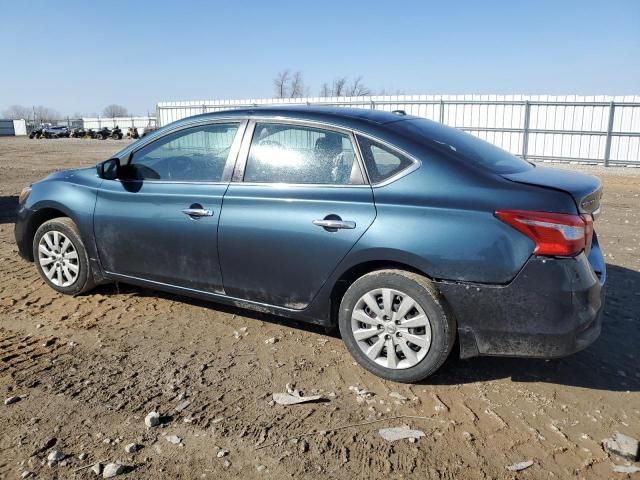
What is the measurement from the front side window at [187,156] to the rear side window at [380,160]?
1108 mm

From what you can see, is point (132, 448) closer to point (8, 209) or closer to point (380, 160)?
point (380, 160)

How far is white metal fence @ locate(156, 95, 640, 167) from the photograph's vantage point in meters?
19.0

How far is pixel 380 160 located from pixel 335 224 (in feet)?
1.70

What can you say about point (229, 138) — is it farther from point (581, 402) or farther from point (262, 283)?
point (581, 402)

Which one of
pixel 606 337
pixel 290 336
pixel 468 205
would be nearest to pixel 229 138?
pixel 290 336

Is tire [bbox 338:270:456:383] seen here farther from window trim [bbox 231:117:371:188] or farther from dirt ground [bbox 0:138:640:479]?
window trim [bbox 231:117:371:188]

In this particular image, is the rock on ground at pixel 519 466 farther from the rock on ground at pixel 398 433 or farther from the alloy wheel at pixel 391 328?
the alloy wheel at pixel 391 328

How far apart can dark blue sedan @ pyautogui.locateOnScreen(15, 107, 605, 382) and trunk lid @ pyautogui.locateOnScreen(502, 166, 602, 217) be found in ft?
0.05

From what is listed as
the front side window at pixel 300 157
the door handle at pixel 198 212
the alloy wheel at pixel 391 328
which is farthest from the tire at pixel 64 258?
the alloy wheel at pixel 391 328

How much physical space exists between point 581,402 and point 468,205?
1.38 m

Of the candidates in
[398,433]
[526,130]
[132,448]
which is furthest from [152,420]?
[526,130]

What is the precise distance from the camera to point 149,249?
4.43 m

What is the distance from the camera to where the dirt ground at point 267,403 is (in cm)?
276

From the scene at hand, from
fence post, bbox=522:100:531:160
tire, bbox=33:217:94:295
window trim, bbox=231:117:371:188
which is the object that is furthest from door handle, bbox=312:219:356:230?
fence post, bbox=522:100:531:160
